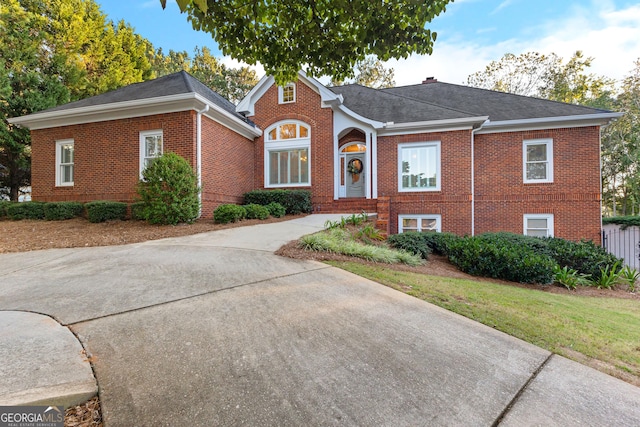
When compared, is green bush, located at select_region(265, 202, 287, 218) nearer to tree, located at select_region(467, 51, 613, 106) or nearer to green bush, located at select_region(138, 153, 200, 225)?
green bush, located at select_region(138, 153, 200, 225)

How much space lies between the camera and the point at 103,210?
31.3 ft

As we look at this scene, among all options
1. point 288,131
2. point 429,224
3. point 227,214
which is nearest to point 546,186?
point 429,224

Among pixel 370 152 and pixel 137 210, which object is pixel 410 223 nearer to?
pixel 370 152

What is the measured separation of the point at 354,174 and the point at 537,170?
282 inches

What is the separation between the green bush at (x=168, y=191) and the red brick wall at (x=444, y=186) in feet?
23.9

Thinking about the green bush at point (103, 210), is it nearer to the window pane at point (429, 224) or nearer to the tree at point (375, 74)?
the window pane at point (429, 224)

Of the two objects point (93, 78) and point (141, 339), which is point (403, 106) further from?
point (93, 78)

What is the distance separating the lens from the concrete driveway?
1659 millimetres

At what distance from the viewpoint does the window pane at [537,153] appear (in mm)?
11367

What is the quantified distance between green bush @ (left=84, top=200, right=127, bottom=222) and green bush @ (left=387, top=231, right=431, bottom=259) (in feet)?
29.0

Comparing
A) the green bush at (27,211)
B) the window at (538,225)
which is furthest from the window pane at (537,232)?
the green bush at (27,211)

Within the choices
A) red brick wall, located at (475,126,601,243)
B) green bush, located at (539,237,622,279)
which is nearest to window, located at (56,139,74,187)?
red brick wall, located at (475,126,601,243)

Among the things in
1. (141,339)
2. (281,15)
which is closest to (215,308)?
(141,339)

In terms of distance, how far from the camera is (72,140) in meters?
11.2
